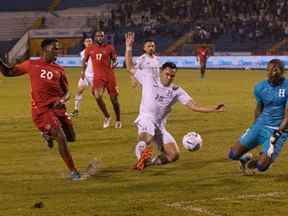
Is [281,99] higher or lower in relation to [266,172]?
higher

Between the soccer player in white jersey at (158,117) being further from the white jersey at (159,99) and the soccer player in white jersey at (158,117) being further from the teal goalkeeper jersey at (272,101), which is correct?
the teal goalkeeper jersey at (272,101)

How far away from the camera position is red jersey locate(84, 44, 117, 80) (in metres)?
18.6

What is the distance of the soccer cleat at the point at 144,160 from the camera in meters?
11.5

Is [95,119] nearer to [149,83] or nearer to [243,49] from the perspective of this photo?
[149,83]

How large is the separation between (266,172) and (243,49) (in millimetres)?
44325

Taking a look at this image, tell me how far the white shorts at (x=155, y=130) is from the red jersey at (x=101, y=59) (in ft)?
22.4

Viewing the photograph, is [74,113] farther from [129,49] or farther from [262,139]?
[262,139]

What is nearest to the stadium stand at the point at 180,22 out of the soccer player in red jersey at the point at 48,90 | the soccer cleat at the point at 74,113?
the soccer cleat at the point at 74,113

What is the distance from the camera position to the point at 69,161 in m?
10.6

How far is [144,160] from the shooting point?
1159 cm

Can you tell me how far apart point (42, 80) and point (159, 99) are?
2.01 m

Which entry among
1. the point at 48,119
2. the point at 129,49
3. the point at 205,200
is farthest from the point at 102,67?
the point at 205,200

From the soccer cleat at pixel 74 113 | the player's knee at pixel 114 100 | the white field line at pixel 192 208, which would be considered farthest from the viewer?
the soccer cleat at pixel 74 113

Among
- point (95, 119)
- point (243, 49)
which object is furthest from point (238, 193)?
point (243, 49)
